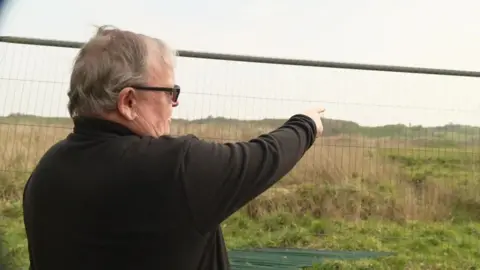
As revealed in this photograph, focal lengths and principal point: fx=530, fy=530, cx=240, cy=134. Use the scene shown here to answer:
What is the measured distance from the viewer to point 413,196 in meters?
5.14

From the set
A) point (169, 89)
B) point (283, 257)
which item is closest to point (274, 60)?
point (283, 257)

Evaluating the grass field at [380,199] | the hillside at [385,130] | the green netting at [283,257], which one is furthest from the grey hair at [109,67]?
the grass field at [380,199]

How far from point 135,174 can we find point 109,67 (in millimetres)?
212

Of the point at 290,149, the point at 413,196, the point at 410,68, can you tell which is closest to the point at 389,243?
the point at 413,196

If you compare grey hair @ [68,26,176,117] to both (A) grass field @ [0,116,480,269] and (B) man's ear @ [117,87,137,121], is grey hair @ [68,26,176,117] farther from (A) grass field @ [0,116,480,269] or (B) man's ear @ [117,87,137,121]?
(A) grass field @ [0,116,480,269]

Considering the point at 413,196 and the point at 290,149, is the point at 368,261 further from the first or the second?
the point at 290,149

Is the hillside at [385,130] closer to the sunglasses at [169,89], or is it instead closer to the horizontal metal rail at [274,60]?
the horizontal metal rail at [274,60]

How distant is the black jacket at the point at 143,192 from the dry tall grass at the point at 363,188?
370 centimetres

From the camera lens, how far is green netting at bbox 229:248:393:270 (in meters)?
4.22

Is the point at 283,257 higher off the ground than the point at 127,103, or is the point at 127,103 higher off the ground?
the point at 127,103

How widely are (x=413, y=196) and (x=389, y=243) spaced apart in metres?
0.56

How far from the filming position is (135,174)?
914 millimetres

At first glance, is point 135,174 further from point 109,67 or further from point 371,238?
point 371,238

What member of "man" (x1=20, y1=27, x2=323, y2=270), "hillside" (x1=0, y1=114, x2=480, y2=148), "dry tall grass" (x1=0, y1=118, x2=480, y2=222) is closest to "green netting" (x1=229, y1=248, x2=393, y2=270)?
"dry tall grass" (x1=0, y1=118, x2=480, y2=222)
